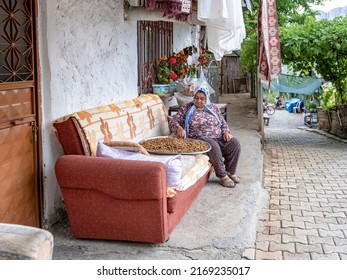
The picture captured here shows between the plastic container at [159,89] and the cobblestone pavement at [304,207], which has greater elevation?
the plastic container at [159,89]

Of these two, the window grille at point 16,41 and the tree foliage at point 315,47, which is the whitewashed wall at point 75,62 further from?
the tree foliage at point 315,47

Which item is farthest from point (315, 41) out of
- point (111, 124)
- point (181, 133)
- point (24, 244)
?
point (24, 244)

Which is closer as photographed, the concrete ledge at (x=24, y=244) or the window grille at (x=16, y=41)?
the concrete ledge at (x=24, y=244)

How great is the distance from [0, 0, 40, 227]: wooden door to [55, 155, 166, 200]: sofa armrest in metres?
0.29

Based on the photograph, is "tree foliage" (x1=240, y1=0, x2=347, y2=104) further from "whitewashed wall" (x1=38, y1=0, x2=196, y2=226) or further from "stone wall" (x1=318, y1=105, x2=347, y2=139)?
"whitewashed wall" (x1=38, y1=0, x2=196, y2=226)

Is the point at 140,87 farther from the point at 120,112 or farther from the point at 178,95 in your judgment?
the point at 120,112

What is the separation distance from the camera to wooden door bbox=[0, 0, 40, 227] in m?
3.32

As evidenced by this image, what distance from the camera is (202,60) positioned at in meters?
8.91

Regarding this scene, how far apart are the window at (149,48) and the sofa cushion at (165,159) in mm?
2904

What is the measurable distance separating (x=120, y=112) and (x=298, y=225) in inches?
78.3

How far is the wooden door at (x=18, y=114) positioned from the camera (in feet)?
10.9

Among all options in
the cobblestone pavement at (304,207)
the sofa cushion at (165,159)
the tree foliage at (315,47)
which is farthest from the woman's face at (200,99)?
the tree foliage at (315,47)

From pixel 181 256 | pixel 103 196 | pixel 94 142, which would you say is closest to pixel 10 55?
pixel 94 142

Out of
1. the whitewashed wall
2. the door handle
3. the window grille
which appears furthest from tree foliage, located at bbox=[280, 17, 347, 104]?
the door handle
